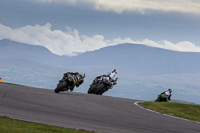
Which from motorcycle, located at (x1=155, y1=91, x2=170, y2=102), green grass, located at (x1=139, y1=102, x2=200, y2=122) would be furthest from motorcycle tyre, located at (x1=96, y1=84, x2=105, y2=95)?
green grass, located at (x1=139, y1=102, x2=200, y2=122)

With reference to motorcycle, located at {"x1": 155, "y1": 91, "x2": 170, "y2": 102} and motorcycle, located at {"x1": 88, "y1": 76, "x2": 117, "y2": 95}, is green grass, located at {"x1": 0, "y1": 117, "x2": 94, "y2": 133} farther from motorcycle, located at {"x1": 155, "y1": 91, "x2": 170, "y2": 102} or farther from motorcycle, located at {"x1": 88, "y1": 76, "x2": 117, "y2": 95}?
motorcycle, located at {"x1": 88, "y1": 76, "x2": 117, "y2": 95}

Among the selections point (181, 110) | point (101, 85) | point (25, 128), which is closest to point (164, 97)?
point (101, 85)

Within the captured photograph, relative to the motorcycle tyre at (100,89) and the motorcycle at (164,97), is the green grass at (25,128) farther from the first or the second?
the motorcycle tyre at (100,89)

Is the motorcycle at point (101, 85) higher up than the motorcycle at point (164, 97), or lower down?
higher up

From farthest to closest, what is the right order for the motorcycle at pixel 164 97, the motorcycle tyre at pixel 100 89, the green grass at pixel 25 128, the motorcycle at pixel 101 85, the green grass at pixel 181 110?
the motorcycle tyre at pixel 100 89 < the motorcycle at pixel 101 85 < the motorcycle at pixel 164 97 < the green grass at pixel 181 110 < the green grass at pixel 25 128

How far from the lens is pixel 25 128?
12180 mm

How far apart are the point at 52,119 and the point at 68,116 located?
1.48 m

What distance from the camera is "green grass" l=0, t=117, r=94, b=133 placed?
454 inches

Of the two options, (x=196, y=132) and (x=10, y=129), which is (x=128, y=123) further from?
(x=10, y=129)

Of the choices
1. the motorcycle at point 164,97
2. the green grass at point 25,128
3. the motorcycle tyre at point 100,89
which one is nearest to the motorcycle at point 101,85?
the motorcycle tyre at point 100,89

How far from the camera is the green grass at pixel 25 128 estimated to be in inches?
454

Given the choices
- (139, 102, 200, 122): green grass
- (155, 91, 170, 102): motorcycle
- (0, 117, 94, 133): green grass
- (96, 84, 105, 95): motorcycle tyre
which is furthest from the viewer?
(96, 84, 105, 95): motorcycle tyre

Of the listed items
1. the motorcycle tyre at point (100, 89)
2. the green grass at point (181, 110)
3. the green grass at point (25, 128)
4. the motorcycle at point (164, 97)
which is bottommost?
the green grass at point (25, 128)

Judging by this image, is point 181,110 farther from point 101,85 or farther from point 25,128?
point 101,85
